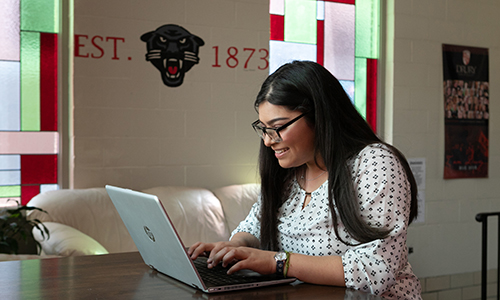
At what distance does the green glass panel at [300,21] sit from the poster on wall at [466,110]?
113cm

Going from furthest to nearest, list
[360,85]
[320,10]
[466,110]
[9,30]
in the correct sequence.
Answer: [466,110] < [360,85] < [320,10] < [9,30]

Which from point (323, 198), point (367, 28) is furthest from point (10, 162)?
point (367, 28)

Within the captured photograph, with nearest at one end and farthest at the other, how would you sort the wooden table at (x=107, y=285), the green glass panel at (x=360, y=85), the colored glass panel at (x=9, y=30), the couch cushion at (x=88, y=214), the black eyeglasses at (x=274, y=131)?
the wooden table at (x=107, y=285) → the black eyeglasses at (x=274, y=131) → the couch cushion at (x=88, y=214) → the colored glass panel at (x=9, y=30) → the green glass panel at (x=360, y=85)

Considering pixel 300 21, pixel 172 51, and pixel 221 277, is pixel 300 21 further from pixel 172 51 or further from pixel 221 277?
pixel 221 277

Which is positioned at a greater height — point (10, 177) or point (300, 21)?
point (300, 21)

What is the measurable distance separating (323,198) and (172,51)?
7.13 feet

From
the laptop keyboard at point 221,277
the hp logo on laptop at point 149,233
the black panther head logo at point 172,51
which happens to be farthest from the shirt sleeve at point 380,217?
the black panther head logo at point 172,51

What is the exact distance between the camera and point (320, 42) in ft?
13.0

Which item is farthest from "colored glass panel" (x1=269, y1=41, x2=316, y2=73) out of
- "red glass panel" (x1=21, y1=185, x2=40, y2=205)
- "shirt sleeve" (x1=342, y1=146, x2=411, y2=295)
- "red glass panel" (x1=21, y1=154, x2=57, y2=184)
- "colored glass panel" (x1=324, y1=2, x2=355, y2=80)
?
"shirt sleeve" (x1=342, y1=146, x2=411, y2=295)

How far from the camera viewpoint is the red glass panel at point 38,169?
3.15m

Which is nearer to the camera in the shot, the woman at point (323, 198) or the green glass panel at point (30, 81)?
the woman at point (323, 198)

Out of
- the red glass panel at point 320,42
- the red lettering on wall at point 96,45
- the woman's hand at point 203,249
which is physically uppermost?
the red glass panel at point 320,42

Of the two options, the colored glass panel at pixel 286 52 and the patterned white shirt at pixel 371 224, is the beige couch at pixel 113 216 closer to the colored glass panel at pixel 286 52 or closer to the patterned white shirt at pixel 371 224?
the colored glass panel at pixel 286 52

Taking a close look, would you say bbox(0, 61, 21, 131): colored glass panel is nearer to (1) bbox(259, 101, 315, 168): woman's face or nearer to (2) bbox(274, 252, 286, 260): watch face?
(1) bbox(259, 101, 315, 168): woman's face
